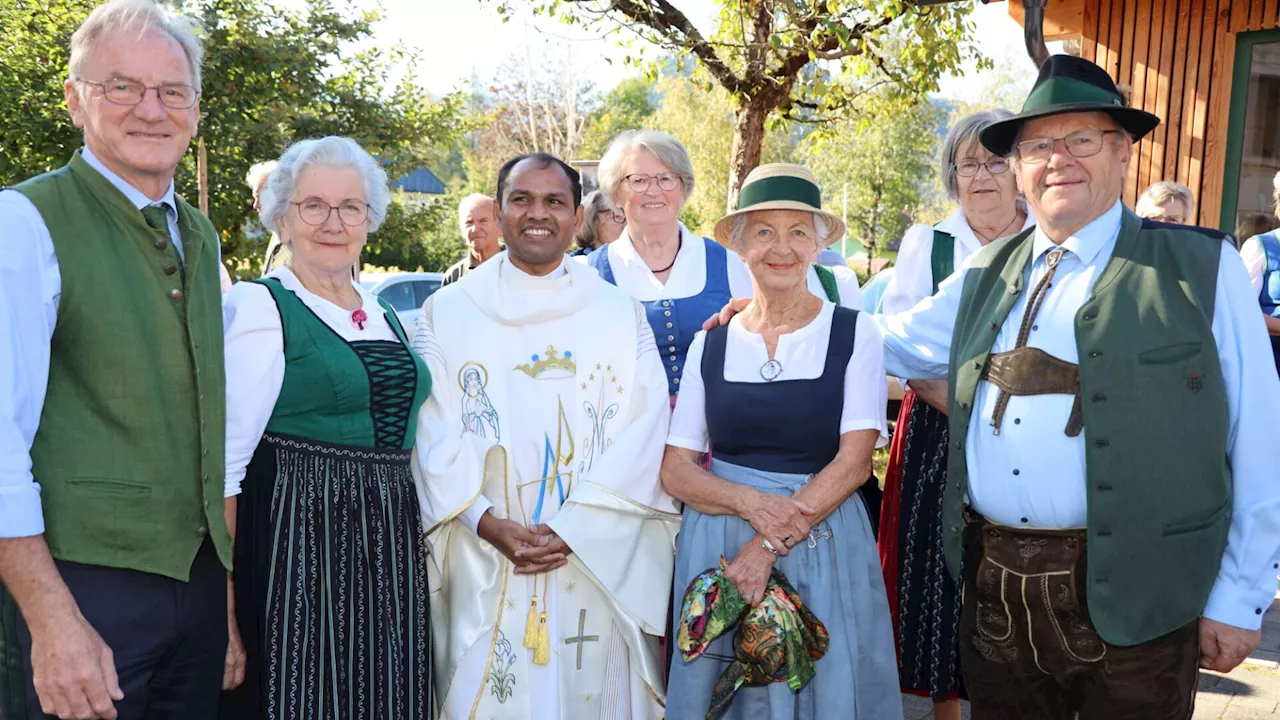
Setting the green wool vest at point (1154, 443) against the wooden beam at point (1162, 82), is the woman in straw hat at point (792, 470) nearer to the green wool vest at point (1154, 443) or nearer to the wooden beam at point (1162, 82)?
the green wool vest at point (1154, 443)

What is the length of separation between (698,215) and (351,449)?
3260cm

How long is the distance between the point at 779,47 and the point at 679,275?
204 inches

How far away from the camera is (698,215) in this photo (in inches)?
1375

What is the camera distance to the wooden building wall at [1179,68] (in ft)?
21.2

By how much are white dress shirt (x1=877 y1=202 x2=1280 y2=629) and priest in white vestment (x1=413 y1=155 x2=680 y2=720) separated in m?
1.07

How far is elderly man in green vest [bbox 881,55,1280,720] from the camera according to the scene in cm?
236

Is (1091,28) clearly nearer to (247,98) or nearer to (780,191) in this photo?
(780,191)

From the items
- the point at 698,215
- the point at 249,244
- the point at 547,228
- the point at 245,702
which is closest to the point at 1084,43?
the point at 547,228

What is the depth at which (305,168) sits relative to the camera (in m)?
2.97

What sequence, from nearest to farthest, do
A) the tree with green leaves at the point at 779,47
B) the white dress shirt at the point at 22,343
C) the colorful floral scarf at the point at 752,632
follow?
the white dress shirt at the point at 22,343, the colorful floral scarf at the point at 752,632, the tree with green leaves at the point at 779,47

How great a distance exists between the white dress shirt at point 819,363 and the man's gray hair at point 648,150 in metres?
1.09

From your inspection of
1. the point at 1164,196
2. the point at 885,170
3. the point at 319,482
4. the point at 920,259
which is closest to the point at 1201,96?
the point at 1164,196

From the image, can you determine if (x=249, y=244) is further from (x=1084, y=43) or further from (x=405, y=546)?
(x=405, y=546)

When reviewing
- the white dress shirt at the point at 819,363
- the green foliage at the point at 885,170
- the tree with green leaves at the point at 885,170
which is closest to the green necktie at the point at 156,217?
the white dress shirt at the point at 819,363
